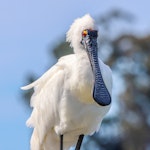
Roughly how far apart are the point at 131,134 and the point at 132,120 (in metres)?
0.40

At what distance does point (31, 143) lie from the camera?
17.5 metres

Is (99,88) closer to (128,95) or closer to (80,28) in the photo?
(80,28)

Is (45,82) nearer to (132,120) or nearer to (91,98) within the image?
(91,98)

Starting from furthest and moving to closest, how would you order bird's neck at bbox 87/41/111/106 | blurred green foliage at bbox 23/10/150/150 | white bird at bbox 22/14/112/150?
1. blurred green foliage at bbox 23/10/150/150
2. white bird at bbox 22/14/112/150
3. bird's neck at bbox 87/41/111/106

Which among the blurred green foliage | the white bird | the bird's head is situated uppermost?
the bird's head

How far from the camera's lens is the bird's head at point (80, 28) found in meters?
16.2

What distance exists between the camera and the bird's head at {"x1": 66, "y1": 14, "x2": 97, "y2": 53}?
16188 millimetres

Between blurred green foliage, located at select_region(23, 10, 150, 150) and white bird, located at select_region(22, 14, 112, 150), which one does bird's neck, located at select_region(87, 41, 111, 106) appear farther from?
blurred green foliage, located at select_region(23, 10, 150, 150)

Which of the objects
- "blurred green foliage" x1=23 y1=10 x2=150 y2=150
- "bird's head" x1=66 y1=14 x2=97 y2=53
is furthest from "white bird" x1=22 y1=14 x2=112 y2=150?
"blurred green foliage" x1=23 y1=10 x2=150 y2=150

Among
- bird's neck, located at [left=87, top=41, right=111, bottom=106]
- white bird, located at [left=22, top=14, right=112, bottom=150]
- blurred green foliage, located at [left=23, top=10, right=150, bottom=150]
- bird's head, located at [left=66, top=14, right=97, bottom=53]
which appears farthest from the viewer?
blurred green foliage, located at [left=23, top=10, right=150, bottom=150]

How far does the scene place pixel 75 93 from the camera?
16297 mm

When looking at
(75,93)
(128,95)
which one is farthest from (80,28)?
(128,95)

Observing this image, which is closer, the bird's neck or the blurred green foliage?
the bird's neck

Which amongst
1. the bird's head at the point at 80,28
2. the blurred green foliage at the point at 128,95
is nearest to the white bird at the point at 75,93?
the bird's head at the point at 80,28
